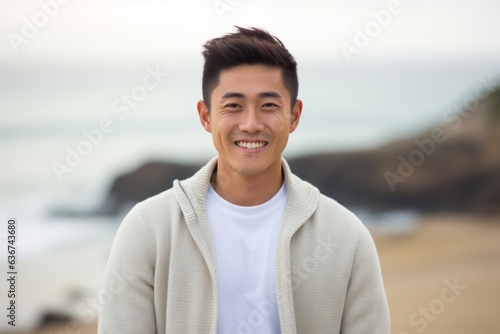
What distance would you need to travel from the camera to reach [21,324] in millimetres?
7430

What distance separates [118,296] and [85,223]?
6386 mm

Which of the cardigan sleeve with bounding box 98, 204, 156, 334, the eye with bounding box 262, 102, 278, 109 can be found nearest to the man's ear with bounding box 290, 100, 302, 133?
the eye with bounding box 262, 102, 278, 109

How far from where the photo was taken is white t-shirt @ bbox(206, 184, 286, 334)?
7.59ft

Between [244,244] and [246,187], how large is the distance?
0.17 m

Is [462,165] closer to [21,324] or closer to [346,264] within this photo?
[21,324]

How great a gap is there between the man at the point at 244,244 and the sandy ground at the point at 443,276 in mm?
4289

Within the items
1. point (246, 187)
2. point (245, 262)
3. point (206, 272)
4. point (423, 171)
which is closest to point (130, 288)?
point (206, 272)

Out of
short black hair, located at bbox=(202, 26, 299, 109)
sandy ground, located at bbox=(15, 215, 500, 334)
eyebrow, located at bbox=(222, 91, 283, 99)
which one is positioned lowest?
sandy ground, located at bbox=(15, 215, 500, 334)

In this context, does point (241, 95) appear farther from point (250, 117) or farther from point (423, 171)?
point (423, 171)

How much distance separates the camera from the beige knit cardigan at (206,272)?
2.33m

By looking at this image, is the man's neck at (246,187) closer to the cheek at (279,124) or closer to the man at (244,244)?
the man at (244,244)

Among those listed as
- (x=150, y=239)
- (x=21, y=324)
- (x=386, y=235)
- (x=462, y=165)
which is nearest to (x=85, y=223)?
(x=21, y=324)

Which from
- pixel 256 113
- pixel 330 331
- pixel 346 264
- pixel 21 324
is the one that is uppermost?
pixel 256 113

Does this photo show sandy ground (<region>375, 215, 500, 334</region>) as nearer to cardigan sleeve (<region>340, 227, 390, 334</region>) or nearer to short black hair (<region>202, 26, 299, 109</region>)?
cardigan sleeve (<region>340, 227, 390, 334</region>)
